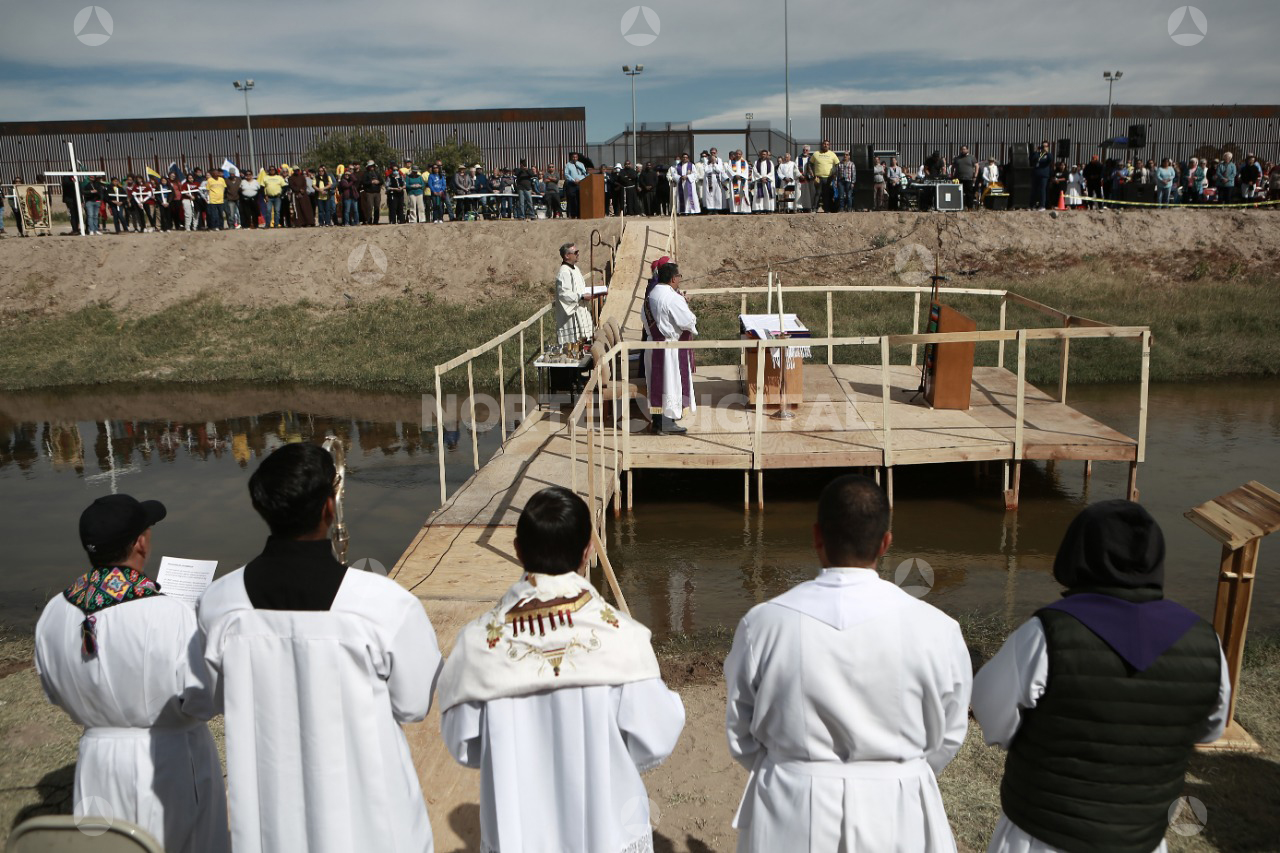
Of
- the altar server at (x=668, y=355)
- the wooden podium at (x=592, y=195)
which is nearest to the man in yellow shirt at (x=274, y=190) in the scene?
the wooden podium at (x=592, y=195)

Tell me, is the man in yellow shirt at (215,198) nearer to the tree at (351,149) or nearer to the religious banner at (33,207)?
the religious banner at (33,207)

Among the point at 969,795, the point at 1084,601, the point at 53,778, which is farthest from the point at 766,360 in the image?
the point at 1084,601

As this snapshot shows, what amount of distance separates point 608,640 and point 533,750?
391 millimetres

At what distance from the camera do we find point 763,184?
27.5m

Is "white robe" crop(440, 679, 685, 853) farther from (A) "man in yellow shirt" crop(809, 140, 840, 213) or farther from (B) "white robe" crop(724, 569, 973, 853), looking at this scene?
(A) "man in yellow shirt" crop(809, 140, 840, 213)

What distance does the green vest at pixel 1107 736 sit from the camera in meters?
2.74

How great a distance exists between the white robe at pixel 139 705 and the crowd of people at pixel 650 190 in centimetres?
2412

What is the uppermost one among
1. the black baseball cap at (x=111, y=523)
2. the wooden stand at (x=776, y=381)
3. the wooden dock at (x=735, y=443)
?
the black baseball cap at (x=111, y=523)

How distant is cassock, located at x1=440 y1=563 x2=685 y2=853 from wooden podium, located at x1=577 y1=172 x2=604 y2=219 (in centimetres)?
2387

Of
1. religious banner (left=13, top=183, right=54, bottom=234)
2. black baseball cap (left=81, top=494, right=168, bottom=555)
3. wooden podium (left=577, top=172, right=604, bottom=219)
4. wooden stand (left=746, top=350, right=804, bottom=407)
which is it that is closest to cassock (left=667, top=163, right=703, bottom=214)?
wooden podium (left=577, top=172, right=604, bottom=219)

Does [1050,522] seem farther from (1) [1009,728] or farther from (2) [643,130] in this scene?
(2) [643,130]

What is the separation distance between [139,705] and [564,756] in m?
1.42

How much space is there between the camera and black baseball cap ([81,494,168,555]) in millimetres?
3158

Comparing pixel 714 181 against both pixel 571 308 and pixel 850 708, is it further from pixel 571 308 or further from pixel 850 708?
pixel 850 708
